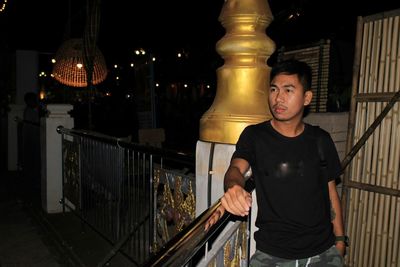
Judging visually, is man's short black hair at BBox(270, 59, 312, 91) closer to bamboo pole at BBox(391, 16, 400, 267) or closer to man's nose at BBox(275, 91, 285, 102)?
man's nose at BBox(275, 91, 285, 102)

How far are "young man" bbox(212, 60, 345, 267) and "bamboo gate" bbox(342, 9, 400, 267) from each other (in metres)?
2.64

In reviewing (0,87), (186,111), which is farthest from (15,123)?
(186,111)

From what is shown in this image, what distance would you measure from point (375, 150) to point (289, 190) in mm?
3048

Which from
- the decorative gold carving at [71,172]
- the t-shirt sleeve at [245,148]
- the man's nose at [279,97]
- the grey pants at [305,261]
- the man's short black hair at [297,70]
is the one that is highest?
the man's short black hair at [297,70]

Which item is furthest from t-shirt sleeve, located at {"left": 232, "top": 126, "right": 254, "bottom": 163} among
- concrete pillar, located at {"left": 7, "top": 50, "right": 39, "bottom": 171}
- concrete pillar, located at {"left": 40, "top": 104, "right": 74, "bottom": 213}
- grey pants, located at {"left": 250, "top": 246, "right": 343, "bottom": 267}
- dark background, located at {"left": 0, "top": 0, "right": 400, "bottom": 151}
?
concrete pillar, located at {"left": 7, "top": 50, "right": 39, "bottom": 171}

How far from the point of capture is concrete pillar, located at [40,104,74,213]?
22.6 feet

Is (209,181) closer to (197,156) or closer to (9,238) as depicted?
(197,156)

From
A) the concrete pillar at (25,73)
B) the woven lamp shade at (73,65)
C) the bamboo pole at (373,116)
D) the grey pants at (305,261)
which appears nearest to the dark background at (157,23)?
the concrete pillar at (25,73)

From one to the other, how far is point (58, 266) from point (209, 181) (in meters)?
3.31

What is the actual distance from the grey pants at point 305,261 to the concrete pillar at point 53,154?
5.57m

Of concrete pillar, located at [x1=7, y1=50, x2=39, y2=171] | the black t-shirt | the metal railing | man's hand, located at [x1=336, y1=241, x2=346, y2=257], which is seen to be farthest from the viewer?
concrete pillar, located at [x1=7, y1=50, x2=39, y2=171]

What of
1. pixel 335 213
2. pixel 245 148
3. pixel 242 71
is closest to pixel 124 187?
pixel 242 71

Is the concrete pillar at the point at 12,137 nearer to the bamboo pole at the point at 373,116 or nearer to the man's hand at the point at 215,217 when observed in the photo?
the bamboo pole at the point at 373,116

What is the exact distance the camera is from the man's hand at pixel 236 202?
1.74 meters
